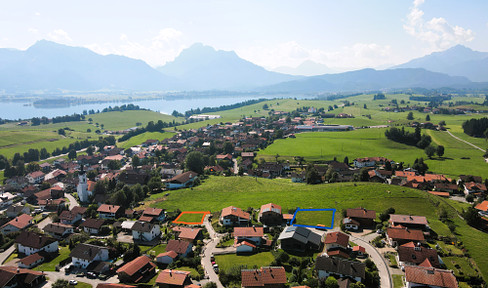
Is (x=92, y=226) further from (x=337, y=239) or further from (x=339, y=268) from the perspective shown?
(x=339, y=268)

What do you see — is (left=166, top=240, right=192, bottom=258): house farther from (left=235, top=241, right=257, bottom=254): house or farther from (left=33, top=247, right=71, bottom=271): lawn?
(left=33, top=247, right=71, bottom=271): lawn

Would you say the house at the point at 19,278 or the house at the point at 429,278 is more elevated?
the house at the point at 429,278

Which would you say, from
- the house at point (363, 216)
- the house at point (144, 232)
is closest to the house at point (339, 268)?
the house at point (363, 216)

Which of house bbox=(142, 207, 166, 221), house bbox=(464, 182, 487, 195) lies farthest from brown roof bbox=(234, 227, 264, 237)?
house bbox=(464, 182, 487, 195)

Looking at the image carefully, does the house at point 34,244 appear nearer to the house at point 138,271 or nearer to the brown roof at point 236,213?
the house at point 138,271

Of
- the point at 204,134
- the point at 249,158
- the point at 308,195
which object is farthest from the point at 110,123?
the point at 308,195
